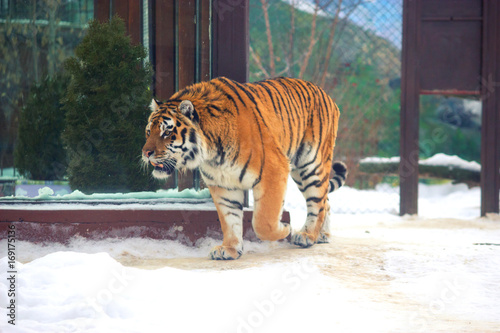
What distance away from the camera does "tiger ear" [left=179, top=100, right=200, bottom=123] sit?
3600 mm

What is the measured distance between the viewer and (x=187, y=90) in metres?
3.91

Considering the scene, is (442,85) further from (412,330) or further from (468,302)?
(412,330)

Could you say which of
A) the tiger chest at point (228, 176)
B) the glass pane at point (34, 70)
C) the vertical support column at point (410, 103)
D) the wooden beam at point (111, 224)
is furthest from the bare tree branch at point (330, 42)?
the tiger chest at point (228, 176)

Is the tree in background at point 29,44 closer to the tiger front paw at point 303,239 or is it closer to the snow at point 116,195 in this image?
the snow at point 116,195

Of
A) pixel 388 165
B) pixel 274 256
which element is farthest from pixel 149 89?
pixel 388 165

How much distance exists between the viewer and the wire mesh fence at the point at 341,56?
30.7 feet

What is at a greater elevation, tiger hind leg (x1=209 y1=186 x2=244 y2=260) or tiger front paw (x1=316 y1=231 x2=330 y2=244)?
tiger hind leg (x1=209 y1=186 x2=244 y2=260)

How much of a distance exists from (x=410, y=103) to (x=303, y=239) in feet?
9.75

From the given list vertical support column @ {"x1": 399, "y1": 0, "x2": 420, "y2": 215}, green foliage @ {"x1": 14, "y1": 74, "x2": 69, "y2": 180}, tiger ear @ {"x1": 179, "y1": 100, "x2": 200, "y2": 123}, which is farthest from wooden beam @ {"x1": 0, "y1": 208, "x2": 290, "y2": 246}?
vertical support column @ {"x1": 399, "y1": 0, "x2": 420, "y2": 215}

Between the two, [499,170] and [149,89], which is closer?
[149,89]

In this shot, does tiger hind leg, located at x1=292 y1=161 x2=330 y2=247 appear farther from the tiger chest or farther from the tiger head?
the tiger head

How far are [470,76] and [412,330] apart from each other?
4.83 m

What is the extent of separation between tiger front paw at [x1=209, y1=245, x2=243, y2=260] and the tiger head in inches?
25.2

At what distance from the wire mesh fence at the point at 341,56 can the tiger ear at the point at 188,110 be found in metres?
5.71
